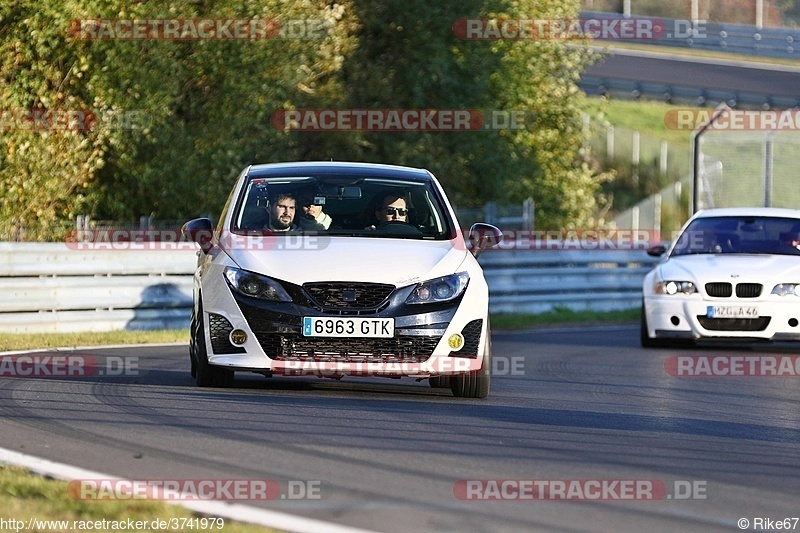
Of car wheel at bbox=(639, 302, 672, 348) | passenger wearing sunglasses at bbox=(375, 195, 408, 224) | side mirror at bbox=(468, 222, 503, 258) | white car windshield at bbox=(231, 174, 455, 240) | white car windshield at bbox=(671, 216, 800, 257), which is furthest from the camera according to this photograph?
white car windshield at bbox=(671, 216, 800, 257)

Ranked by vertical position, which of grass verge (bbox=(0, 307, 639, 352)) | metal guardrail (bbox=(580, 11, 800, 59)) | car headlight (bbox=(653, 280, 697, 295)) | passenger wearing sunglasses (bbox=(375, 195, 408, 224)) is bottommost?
grass verge (bbox=(0, 307, 639, 352))

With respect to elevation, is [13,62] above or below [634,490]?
above

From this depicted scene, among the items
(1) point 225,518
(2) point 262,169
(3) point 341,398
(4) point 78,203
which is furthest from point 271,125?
(1) point 225,518

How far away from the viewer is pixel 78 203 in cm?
2402

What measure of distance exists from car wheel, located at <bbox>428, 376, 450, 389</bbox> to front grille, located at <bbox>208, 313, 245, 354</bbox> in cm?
179

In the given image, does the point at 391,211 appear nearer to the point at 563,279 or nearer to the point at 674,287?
the point at 674,287

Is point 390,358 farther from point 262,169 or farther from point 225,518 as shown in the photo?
point 225,518

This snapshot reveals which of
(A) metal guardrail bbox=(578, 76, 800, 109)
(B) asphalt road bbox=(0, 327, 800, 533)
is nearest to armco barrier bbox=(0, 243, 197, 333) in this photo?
(B) asphalt road bbox=(0, 327, 800, 533)

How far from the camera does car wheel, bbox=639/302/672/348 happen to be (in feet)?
54.1

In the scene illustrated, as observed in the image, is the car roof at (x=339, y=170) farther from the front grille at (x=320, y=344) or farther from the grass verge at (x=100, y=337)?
the grass verge at (x=100, y=337)

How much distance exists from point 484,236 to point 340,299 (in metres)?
1.62

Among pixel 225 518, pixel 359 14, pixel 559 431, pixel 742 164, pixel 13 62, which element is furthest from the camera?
pixel 742 164

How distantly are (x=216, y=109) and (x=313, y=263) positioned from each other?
16.3m

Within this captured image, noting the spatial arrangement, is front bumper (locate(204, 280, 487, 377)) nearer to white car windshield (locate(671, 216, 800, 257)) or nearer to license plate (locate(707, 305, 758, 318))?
license plate (locate(707, 305, 758, 318))
